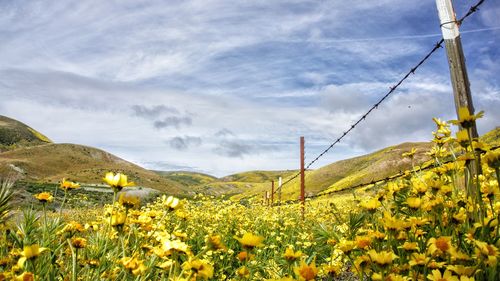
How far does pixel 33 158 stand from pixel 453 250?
75.4 metres

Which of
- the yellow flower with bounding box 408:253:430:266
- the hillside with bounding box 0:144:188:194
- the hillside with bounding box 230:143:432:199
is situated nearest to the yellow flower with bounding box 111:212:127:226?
the yellow flower with bounding box 408:253:430:266

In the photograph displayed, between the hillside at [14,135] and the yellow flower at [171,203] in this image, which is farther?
the hillside at [14,135]

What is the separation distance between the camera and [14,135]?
89812 mm

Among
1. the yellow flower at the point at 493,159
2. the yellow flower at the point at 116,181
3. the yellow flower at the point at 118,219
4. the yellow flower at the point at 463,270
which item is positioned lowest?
the yellow flower at the point at 463,270

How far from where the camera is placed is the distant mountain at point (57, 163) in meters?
57.7

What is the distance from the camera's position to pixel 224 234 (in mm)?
6711

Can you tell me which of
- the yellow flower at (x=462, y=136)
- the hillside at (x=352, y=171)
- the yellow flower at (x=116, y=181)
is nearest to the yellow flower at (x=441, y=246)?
the yellow flower at (x=462, y=136)

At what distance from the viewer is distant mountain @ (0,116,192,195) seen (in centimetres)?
5771

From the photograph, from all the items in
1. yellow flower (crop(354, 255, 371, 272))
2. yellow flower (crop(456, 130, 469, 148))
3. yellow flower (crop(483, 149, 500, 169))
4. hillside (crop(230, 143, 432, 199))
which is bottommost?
yellow flower (crop(354, 255, 371, 272))

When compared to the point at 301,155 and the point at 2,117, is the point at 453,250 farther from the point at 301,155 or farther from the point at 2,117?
the point at 2,117

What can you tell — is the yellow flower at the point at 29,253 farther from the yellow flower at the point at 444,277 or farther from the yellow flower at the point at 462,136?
the yellow flower at the point at 462,136

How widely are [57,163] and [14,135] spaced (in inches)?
1254

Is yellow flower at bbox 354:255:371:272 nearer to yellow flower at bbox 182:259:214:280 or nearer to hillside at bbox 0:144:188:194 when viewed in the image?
yellow flower at bbox 182:259:214:280

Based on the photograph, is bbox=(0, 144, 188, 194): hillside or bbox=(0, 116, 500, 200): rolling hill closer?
bbox=(0, 116, 500, 200): rolling hill
